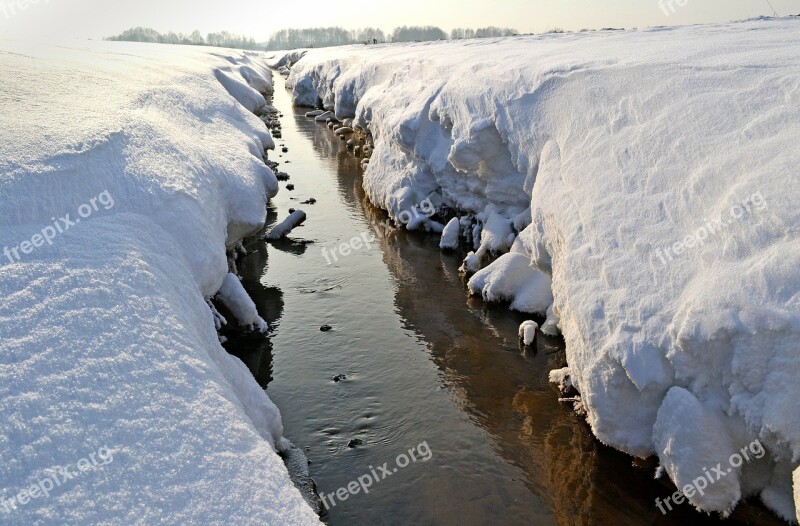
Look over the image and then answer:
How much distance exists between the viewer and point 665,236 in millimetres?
7664

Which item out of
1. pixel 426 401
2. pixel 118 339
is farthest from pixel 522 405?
pixel 118 339

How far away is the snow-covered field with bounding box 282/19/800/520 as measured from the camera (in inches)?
244

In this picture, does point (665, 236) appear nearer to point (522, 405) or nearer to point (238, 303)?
point (522, 405)

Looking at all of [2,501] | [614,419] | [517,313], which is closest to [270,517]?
[2,501]

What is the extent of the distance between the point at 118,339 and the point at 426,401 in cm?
474

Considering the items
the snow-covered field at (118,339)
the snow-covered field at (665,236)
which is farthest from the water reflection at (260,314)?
the snow-covered field at (665,236)

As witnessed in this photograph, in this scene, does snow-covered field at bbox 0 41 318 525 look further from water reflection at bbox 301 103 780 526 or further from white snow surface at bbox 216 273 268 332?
water reflection at bbox 301 103 780 526

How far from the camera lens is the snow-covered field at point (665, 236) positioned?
6.20 m

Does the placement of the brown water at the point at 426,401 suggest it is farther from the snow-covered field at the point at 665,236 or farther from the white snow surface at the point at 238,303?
the snow-covered field at the point at 665,236

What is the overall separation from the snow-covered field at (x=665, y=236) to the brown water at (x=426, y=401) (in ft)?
2.03

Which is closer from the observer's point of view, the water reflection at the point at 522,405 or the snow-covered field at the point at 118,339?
the snow-covered field at the point at 118,339

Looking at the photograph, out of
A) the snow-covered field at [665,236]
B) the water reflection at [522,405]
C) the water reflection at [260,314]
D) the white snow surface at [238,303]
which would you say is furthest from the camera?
the white snow surface at [238,303]

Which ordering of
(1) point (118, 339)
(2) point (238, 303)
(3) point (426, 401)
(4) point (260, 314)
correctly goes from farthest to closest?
1. (4) point (260, 314)
2. (2) point (238, 303)
3. (3) point (426, 401)
4. (1) point (118, 339)

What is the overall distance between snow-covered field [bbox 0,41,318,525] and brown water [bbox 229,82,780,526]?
1.30 meters
